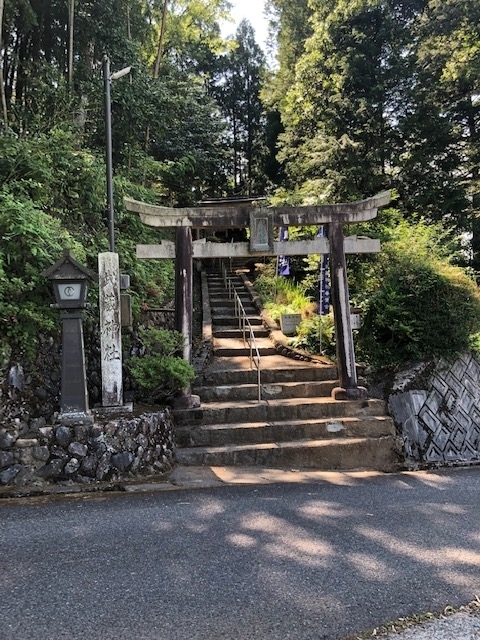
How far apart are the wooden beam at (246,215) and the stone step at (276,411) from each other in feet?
8.93

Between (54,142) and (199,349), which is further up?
(54,142)

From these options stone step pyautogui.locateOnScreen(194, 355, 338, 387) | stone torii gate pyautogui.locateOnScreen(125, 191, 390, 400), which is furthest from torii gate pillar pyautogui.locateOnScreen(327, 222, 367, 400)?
stone step pyautogui.locateOnScreen(194, 355, 338, 387)

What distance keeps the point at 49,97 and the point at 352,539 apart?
10169mm

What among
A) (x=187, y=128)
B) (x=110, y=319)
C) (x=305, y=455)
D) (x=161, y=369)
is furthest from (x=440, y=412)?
(x=187, y=128)

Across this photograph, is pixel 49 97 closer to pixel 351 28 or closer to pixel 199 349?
pixel 199 349

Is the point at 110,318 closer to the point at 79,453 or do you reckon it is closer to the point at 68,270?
the point at 68,270

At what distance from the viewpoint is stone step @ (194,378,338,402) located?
23.1 ft

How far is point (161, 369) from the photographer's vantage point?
5.93 metres

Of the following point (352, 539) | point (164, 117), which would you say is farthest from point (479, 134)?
point (352, 539)

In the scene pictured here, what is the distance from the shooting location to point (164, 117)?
11688mm

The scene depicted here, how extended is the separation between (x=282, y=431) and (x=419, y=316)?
298 cm

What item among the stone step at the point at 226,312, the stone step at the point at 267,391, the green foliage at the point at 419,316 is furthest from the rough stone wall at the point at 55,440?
the stone step at the point at 226,312

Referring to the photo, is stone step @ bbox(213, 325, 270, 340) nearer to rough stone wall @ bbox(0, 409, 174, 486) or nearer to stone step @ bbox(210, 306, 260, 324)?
stone step @ bbox(210, 306, 260, 324)

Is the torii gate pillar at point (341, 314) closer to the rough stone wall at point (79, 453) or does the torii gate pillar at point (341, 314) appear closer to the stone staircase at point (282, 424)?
the stone staircase at point (282, 424)
